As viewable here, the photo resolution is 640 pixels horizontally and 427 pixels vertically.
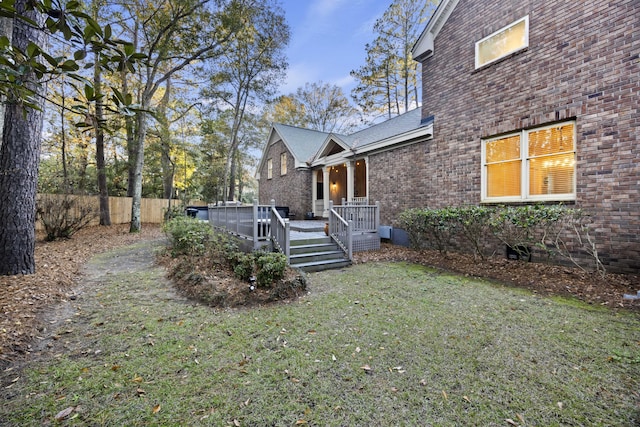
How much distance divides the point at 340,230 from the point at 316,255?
3.79ft

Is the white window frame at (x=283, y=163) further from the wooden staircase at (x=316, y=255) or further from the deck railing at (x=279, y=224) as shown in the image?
the wooden staircase at (x=316, y=255)

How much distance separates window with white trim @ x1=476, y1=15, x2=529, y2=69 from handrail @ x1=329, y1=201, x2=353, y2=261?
5703 mm

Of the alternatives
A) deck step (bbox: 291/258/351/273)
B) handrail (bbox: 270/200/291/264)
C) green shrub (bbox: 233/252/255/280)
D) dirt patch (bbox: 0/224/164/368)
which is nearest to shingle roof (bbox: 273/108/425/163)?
deck step (bbox: 291/258/351/273)

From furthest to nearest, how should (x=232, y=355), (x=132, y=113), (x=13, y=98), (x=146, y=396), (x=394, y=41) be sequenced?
(x=394, y=41) < (x=232, y=355) < (x=146, y=396) < (x=13, y=98) < (x=132, y=113)

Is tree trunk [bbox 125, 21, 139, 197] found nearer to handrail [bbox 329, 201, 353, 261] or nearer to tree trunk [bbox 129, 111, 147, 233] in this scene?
tree trunk [bbox 129, 111, 147, 233]

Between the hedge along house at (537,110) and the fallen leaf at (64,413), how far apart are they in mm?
8282

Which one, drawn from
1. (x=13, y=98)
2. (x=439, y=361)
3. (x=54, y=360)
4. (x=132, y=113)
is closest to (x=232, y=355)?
(x=54, y=360)

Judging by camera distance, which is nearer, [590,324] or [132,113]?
[132,113]

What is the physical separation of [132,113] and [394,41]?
20.9m

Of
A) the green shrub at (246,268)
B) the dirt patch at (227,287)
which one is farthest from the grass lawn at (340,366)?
the green shrub at (246,268)

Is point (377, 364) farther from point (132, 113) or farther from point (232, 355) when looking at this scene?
point (132, 113)

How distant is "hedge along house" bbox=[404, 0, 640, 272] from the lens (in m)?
5.21

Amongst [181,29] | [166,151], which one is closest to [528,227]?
[181,29]

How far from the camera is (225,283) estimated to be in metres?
5.04
